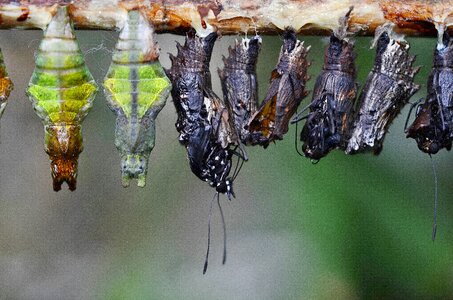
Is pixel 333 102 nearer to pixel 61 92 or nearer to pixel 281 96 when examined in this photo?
pixel 281 96

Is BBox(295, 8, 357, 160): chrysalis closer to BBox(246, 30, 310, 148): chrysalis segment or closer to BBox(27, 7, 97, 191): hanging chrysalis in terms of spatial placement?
BBox(246, 30, 310, 148): chrysalis segment

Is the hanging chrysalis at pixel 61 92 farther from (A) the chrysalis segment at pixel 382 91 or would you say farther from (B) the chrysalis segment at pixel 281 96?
(A) the chrysalis segment at pixel 382 91

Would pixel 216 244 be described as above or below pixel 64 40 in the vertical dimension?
below

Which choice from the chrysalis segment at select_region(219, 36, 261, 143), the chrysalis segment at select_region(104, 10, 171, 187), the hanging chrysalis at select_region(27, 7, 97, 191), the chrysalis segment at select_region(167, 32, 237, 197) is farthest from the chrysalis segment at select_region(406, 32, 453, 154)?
the hanging chrysalis at select_region(27, 7, 97, 191)

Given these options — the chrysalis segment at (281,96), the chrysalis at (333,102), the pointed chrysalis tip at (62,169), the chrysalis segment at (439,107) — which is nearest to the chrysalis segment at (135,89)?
the pointed chrysalis tip at (62,169)

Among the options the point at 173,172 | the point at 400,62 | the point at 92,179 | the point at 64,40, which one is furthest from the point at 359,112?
the point at 92,179

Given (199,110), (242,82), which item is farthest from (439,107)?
(199,110)

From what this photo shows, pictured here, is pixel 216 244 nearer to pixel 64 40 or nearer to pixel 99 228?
pixel 99 228
